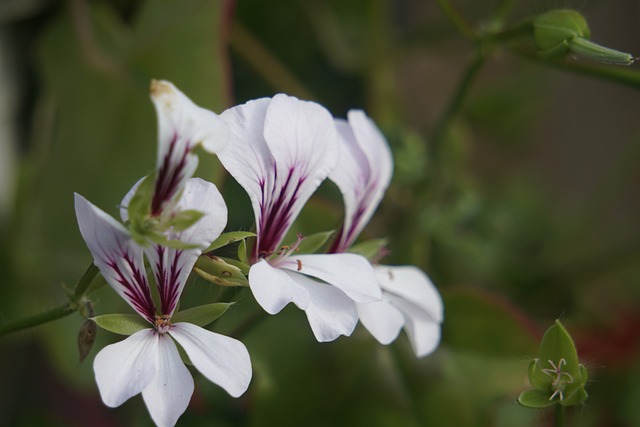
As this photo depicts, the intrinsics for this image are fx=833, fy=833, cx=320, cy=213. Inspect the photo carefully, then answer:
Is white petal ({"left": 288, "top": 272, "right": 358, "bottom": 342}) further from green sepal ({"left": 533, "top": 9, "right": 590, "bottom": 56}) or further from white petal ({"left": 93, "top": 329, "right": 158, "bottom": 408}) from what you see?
green sepal ({"left": 533, "top": 9, "right": 590, "bottom": 56})

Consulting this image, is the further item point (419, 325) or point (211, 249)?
point (419, 325)

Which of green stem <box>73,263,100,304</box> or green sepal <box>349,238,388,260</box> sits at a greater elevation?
green sepal <box>349,238,388,260</box>

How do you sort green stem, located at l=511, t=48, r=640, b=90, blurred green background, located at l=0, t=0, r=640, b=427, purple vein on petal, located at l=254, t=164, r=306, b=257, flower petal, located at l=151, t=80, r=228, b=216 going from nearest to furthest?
flower petal, located at l=151, t=80, r=228, b=216, purple vein on petal, located at l=254, t=164, r=306, b=257, green stem, located at l=511, t=48, r=640, b=90, blurred green background, located at l=0, t=0, r=640, b=427

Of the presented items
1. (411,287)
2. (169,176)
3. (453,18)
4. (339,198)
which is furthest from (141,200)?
(339,198)

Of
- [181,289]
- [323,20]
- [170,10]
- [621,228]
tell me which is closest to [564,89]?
[621,228]

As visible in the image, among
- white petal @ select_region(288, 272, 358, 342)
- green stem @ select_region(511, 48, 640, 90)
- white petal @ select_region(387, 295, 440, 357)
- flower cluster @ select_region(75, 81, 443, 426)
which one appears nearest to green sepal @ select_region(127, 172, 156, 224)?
flower cluster @ select_region(75, 81, 443, 426)

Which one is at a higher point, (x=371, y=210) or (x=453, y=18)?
(x=453, y=18)

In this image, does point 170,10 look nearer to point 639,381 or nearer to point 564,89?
point 639,381

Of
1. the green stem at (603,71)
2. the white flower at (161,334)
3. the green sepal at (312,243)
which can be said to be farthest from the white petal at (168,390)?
the green stem at (603,71)

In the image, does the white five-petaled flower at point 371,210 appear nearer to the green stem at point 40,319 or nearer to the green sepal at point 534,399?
the green sepal at point 534,399

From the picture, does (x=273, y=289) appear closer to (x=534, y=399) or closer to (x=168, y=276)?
(x=168, y=276)
